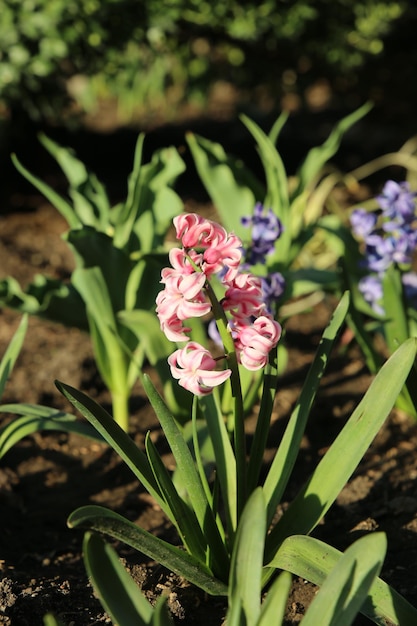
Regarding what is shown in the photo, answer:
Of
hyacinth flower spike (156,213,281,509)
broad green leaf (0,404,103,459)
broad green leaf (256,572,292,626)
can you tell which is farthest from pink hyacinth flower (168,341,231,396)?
broad green leaf (0,404,103,459)

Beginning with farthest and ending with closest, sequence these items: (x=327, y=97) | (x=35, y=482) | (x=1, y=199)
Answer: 1. (x=327, y=97)
2. (x=1, y=199)
3. (x=35, y=482)

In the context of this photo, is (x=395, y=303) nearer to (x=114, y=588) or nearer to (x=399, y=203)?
(x=399, y=203)

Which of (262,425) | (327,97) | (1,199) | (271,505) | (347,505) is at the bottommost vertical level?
(327,97)

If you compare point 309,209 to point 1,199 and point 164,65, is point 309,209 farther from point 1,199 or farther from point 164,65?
point 1,199

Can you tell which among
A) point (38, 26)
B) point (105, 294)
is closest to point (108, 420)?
point (105, 294)

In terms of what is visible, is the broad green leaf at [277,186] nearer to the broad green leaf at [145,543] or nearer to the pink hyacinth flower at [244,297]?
the pink hyacinth flower at [244,297]

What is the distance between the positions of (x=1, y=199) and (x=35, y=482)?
8.12ft

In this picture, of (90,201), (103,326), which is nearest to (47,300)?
(103,326)

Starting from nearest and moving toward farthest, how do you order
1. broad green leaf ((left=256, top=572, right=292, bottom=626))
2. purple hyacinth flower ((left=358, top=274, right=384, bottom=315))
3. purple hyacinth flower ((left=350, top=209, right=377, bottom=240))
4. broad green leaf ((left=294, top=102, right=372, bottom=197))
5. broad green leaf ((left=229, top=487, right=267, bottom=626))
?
broad green leaf ((left=256, top=572, right=292, bottom=626)) < broad green leaf ((left=229, top=487, right=267, bottom=626)) < purple hyacinth flower ((left=350, top=209, right=377, bottom=240)) < purple hyacinth flower ((left=358, top=274, right=384, bottom=315)) < broad green leaf ((left=294, top=102, right=372, bottom=197))

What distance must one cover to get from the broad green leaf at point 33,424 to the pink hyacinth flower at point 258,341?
0.72 metres

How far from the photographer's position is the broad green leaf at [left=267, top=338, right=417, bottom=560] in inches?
71.0

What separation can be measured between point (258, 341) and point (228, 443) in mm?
462

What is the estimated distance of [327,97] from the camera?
23.4 feet

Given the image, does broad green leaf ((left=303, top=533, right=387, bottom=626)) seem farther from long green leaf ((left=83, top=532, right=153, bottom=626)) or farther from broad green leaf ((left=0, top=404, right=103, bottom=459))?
broad green leaf ((left=0, top=404, right=103, bottom=459))
